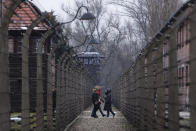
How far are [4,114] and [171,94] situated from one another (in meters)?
1.89

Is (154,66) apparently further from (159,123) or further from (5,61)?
(5,61)

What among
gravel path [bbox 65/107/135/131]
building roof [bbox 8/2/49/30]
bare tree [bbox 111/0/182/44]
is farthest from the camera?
bare tree [bbox 111/0/182/44]

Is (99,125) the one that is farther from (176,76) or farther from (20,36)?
(176,76)

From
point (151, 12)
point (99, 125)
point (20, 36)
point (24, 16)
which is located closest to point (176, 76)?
point (24, 16)

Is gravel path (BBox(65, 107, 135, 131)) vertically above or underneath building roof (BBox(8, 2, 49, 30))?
underneath

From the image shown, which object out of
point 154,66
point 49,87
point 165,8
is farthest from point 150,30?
point 154,66

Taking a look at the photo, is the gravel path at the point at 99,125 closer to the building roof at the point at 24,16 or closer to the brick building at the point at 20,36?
the brick building at the point at 20,36

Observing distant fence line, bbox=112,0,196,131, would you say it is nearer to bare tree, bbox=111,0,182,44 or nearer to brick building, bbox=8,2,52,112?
brick building, bbox=8,2,52,112

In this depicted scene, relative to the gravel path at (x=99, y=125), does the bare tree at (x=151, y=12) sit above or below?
above

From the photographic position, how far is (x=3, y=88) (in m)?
6.29

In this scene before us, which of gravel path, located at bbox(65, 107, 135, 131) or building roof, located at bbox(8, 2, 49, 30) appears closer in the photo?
building roof, located at bbox(8, 2, 49, 30)

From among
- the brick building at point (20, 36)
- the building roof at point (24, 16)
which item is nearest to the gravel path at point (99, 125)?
the brick building at point (20, 36)

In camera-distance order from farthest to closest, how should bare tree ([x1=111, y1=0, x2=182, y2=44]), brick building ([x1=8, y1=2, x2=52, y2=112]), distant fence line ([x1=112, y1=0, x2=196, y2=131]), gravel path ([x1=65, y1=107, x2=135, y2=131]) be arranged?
bare tree ([x1=111, y1=0, x2=182, y2=44]) → gravel path ([x1=65, y1=107, x2=135, y2=131]) → brick building ([x1=8, y1=2, x2=52, y2=112]) → distant fence line ([x1=112, y1=0, x2=196, y2=131])

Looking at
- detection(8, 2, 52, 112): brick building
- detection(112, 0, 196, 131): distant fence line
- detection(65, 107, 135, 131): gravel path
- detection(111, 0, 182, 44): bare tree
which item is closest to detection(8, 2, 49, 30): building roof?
detection(8, 2, 52, 112): brick building
